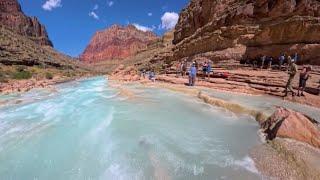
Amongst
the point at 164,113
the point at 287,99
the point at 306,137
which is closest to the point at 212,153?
the point at 306,137

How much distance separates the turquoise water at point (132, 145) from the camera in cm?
546

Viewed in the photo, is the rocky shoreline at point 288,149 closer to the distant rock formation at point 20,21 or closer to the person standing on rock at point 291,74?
the person standing on rock at point 291,74

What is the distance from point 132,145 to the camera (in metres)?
6.80

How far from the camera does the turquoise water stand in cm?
546

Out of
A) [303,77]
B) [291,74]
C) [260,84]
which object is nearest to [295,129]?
[291,74]

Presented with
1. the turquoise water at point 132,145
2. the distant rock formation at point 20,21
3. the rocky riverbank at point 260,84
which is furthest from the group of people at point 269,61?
the distant rock formation at point 20,21

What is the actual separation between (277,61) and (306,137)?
14364 millimetres

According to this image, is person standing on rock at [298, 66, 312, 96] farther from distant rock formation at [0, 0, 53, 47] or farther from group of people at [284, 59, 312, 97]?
distant rock formation at [0, 0, 53, 47]

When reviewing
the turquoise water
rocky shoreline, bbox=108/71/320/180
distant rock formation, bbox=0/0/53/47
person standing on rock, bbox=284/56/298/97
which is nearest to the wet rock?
rocky shoreline, bbox=108/71/320/180

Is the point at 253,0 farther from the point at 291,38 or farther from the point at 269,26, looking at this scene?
the point at 291,38

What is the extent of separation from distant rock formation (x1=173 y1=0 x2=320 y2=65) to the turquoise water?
34.4 feet

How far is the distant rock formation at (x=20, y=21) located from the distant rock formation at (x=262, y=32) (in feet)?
368

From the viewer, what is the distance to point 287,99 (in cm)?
1227

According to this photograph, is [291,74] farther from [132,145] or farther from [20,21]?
[20,21]
